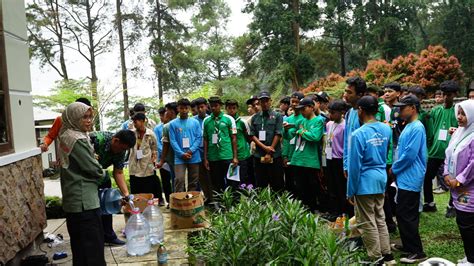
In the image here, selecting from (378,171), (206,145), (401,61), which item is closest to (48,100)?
(206,145)

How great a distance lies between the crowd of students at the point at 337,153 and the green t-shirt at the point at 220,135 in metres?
0.02

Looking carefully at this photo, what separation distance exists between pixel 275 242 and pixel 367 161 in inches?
58.5

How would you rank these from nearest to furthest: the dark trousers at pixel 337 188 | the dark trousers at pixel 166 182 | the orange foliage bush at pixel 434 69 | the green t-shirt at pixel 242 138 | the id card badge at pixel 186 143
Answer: the dark trousers at pixel 337 188 → the id card badge at pixel 186 143 → the green t-shirt at pixel 242 138 → the dark trousers at pixel 166 182 → the orange foliage bush at pixel 434 69

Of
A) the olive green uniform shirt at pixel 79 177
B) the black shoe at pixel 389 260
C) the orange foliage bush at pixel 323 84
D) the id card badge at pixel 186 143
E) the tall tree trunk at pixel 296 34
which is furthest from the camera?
the tall tree trunk at pixel 296 34

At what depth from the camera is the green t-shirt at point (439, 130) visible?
5.23 m

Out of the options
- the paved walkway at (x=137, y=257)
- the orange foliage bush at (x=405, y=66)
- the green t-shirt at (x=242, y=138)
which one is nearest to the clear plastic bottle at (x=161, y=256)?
the paved walkway at (x=137, y=257)

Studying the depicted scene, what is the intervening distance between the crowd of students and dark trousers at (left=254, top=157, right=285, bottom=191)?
15mm

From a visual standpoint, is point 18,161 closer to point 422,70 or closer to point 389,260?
point 389,260

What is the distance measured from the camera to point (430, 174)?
217 inches

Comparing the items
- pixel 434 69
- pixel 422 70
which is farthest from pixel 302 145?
pixel 434 69

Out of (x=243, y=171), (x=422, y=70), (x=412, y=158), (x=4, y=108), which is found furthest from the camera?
(x=422, y=70)

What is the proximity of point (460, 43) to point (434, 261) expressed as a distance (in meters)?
25.5

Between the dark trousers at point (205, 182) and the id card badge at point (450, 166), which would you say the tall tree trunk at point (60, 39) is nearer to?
the dark trousers at point (205, 182)

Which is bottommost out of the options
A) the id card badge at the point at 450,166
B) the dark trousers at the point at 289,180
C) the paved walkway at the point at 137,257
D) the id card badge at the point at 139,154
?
the paved walkway at the point at 137,257
